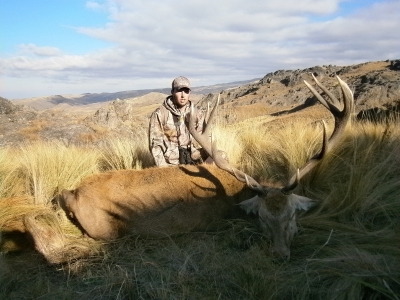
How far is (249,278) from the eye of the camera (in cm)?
306

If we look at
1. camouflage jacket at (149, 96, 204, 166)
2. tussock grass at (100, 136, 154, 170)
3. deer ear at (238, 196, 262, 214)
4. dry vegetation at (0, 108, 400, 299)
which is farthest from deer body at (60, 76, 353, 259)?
tussock grass at (100, 136, 154, 170)

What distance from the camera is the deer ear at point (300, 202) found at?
13.5 feet

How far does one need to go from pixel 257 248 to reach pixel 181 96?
3337 mm

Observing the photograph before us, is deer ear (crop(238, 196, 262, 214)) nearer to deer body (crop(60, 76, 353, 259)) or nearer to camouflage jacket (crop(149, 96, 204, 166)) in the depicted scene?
deer body (crop(60, 76, 353, 259))

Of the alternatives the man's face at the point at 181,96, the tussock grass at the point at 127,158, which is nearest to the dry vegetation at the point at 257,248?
the tussock grass at the point at 127,158

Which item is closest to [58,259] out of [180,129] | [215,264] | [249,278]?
[215,264]

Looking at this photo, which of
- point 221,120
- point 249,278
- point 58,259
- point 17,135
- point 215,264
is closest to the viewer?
point 249,278

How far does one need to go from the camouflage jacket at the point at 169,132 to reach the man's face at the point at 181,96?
5.2 inches

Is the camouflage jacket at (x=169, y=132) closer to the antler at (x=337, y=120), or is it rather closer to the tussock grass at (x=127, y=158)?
the tussock grass at (x=127, y=158)

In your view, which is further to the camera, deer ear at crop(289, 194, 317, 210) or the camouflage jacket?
the camouflage jacket

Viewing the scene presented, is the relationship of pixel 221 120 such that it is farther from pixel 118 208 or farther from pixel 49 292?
pixel 49 292

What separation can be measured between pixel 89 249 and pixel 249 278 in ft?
6.90

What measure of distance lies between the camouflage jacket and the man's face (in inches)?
5.2

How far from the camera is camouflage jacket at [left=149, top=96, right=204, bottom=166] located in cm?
647
